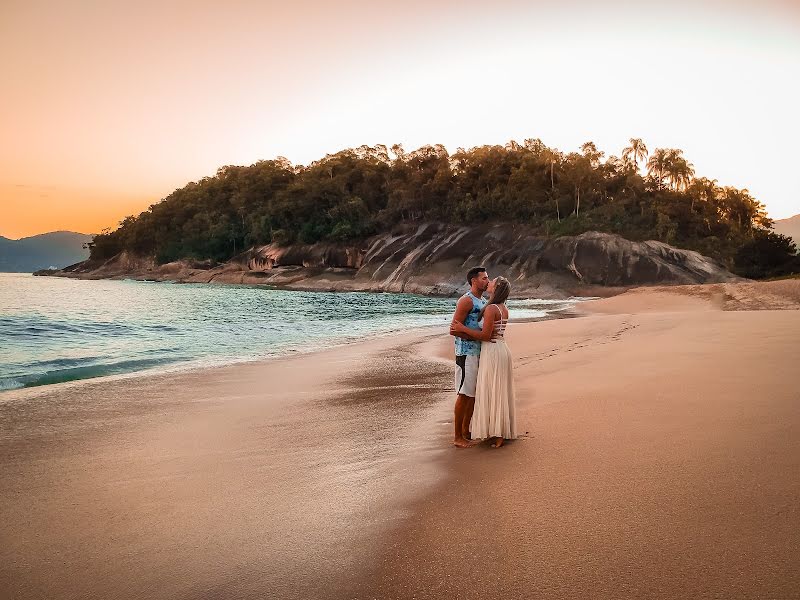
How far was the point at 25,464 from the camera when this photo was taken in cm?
623

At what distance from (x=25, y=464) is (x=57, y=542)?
8.67ft

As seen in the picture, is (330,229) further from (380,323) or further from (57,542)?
(57,542)

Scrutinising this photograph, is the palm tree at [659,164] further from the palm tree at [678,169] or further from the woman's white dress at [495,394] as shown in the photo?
the woman's white dress at [495,394]

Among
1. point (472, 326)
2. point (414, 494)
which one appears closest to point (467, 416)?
point (472, 326)

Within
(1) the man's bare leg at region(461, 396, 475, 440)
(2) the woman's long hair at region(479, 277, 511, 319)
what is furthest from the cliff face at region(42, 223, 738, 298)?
(2) the woman's long hair at region(479, 277, 511, 319)

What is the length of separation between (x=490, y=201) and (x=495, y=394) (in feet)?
290

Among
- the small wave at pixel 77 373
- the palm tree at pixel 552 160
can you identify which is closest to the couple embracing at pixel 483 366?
the small wave at pixel 77 373

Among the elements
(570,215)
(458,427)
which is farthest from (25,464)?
(570,215)

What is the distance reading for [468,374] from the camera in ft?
21.3

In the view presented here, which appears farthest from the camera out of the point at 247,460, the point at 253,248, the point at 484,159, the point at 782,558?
the point at 253,248

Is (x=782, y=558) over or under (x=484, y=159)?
under

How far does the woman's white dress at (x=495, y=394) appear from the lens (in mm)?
6219

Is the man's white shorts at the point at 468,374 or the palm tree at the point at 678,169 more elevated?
the palm tree at the point at 678,169

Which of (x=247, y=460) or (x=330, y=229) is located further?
(x=330, y=229)
